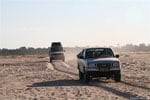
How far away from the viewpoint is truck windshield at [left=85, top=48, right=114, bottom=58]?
93.9ft

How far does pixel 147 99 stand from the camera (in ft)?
60.3

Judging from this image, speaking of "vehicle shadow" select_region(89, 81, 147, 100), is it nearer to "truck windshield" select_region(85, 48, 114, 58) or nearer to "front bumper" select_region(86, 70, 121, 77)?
"front bumper" select_region(86, 70, 121, 77)

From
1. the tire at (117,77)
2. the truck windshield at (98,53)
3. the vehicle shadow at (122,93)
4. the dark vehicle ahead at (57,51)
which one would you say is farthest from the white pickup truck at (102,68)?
the dark vehicle ahead at (57,51)

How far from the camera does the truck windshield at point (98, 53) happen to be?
93.9ft

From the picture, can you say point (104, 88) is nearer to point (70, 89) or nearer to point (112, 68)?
point (70, 89)

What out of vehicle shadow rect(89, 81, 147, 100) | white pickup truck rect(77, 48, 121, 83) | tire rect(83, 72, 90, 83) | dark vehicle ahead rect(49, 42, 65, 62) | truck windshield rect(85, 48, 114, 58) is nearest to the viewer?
vehicle shadow rect(89, 81, 147, 100)

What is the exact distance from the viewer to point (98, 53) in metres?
28.8

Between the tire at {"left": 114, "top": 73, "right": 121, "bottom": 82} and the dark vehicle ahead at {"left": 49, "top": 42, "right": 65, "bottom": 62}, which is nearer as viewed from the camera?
the tire at {"left": 114, "top": 73, "right": 121, "bottom": 82}

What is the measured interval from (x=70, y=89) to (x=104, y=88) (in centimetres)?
164

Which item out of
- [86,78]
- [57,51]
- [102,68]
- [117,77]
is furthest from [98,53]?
[57,51]

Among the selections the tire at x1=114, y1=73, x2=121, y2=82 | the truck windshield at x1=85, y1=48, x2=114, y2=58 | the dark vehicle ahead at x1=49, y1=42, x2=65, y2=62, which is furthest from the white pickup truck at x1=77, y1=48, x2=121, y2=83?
the dark vehicle ahead at x1=49, y1=42, x2=65, y2=62

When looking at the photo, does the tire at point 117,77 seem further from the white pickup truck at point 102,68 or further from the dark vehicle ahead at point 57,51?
the dark vehicle ahead at point 57,51

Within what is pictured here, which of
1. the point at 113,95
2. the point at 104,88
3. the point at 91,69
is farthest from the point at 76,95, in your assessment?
the point at 91,69

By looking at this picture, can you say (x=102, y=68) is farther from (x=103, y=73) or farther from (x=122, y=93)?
(x=122, y=93)
